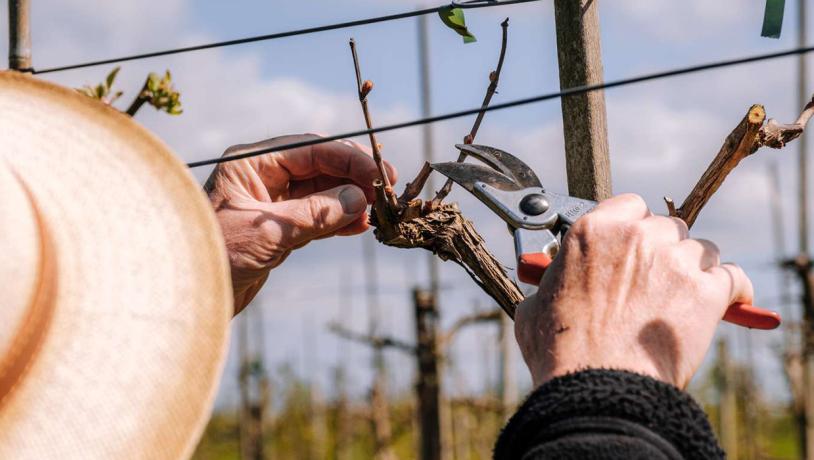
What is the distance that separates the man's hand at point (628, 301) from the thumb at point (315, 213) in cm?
93

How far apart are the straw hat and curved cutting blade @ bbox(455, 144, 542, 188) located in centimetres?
80

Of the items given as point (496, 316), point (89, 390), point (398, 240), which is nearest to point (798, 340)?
point (496, 316)

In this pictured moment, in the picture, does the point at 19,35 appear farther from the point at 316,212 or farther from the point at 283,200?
the point at 316,212

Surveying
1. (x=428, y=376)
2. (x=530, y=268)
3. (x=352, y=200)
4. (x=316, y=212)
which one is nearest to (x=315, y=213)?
(x=316, y=212)

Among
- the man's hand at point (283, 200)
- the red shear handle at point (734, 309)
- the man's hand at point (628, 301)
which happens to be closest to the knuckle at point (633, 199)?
the man's hand at point (628, 301)

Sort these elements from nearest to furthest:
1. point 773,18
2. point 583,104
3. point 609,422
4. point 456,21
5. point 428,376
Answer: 1. point 609,422
2. point 773,18
3. point 583,104
4. point 456,21
5. point 428,376

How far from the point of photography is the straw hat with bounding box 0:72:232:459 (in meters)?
1.65

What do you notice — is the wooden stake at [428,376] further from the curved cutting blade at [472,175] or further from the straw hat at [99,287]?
the straw hat at [99,287]

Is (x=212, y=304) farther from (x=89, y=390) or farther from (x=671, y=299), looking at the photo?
(x=671, y=299)

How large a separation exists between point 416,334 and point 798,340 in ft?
23.9

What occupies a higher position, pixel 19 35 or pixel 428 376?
pixel 19 35

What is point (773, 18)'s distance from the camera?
2365 millimetres

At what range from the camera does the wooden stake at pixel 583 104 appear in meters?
2.56

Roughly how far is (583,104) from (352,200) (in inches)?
25.6
